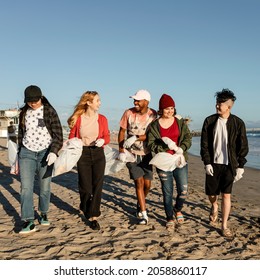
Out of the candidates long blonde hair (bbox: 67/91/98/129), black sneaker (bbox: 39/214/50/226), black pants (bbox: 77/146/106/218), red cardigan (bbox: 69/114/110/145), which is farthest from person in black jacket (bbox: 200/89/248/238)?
black sneaker (bbox: 39/214/50/226)

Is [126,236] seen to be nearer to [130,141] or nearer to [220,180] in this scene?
[130,141]

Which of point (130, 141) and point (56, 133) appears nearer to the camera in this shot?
point (56, 133)

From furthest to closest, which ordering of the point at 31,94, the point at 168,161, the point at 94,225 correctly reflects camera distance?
the point at 94,225 → the point at 168,161 → the point at 31,94

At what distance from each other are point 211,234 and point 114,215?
180cm

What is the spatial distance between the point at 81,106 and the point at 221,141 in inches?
81.7

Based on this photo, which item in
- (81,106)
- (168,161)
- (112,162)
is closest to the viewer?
(168,161)

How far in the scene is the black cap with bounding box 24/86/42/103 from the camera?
171 inches

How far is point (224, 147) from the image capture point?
14.8ft

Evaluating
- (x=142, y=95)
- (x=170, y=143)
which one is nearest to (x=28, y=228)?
(x=170, y=143)

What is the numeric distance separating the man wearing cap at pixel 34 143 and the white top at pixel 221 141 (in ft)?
7.26

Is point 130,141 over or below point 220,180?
over

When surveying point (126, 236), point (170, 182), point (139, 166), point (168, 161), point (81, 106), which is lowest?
point (126, 236)
